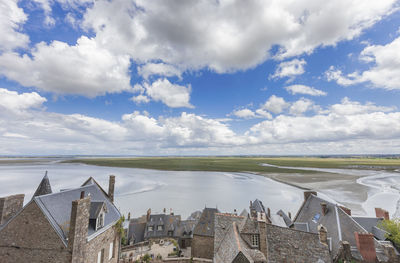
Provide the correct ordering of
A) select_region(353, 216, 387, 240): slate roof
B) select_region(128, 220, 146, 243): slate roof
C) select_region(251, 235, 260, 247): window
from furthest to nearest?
select_region(128, 220, 146, 243): slate roof → select_region(353, 216, 387, 240): slate roof → select_region(251, 235, 260, 247): window

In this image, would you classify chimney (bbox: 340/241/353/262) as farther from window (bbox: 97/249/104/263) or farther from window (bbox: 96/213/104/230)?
window (bbox: 96/213/104/230)

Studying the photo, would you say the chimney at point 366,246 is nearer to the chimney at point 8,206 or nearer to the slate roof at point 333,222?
the slate roof at point 333,222

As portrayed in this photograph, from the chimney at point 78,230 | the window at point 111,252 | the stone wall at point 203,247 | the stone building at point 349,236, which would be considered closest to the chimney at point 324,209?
the stone building at point 349,236

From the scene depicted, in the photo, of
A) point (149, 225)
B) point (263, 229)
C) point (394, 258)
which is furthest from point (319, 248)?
point (149, 225)

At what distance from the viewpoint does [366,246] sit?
50.4 ft

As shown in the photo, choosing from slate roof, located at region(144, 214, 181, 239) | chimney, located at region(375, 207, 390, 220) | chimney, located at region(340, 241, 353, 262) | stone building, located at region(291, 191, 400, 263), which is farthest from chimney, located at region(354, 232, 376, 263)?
slate roof, located at region(144, 214, 181, 239)

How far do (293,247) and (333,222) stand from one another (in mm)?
8798

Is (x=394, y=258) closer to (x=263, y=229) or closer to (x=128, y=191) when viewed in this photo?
(x=263, y=229)

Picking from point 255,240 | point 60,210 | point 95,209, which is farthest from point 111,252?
point 255,240

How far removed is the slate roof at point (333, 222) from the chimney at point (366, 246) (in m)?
0.51

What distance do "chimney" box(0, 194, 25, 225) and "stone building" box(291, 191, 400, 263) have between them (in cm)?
2335

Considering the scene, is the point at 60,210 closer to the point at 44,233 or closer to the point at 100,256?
the point at 44,233

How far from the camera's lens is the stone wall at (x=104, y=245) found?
45.1ft

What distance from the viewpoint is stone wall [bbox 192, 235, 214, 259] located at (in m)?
27.3
